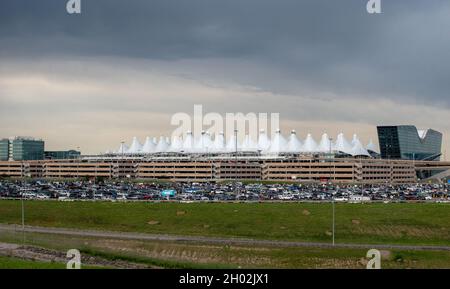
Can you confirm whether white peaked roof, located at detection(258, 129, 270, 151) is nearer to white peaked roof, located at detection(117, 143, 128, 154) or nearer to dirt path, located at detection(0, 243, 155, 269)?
white peaked roof, located at detection(117, 143, 128, 154)

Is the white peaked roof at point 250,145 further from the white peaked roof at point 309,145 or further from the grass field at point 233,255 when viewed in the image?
the grass field at point 233,255

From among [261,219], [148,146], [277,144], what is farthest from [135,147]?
[261,219]

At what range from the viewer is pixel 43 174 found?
571 feet

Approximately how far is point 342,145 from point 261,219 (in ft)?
379

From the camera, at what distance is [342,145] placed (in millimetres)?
171250

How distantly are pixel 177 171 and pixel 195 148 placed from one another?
1263 inches

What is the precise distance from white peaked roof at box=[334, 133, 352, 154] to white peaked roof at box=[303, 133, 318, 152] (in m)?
6.12

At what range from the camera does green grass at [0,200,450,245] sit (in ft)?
178

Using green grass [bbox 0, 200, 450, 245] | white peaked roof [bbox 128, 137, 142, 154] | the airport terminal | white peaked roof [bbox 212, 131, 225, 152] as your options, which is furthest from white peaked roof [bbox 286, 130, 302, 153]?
green grass [bbox 0, 200, 450, 245]

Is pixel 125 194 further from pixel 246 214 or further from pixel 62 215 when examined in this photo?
pixel 246 214

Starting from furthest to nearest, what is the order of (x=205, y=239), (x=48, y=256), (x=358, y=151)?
(x=358, y=151) → (x=205, y=239) → (x=48, y=256)

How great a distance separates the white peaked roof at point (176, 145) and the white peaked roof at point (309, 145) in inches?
1597

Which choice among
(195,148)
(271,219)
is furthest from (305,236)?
(195,148)

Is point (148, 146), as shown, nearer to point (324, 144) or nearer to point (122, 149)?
point (122, 149)
